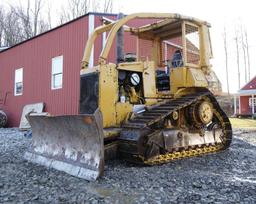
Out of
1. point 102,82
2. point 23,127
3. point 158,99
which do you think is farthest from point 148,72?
point 23,127

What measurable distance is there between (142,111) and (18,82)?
437 inches

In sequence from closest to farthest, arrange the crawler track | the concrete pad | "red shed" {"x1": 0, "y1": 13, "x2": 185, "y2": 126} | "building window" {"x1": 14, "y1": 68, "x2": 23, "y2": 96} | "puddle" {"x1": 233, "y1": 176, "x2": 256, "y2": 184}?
"puddle" {"x1": 233, "y1": 176, "x2": 256, "y2": 184} → the crawler track → "red shed" {"x1": 0, "y1": 13, "x2": 185, "y2": 126} → the concrete pad → "building window" {"x1": 14, "y1": 68, "x2": 23, "y2": 96}

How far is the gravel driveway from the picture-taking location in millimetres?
3648

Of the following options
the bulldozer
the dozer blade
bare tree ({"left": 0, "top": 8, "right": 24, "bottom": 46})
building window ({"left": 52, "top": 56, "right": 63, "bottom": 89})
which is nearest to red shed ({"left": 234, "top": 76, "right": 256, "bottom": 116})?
building window ({"left": 52, "top": 56, "right": 63, "bottom": 89})

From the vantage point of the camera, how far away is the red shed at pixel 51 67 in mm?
11328

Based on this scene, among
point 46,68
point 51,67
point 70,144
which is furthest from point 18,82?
point 70,144

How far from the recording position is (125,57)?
693 cm

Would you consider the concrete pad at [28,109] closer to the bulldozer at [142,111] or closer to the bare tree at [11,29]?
the bulldozer at [142,111]

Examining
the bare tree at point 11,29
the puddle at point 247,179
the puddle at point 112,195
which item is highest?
the bare tree at point 11,29

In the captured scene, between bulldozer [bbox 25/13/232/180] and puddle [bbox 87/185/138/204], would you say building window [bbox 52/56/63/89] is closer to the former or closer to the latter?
bulldozer [bbox 25/13/232/180]

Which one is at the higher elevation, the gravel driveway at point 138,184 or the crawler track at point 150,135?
the crawler track at point 150,135

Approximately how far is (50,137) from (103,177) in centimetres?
168

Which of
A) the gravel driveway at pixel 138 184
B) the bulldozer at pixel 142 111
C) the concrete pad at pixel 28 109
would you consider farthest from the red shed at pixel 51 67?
the gravel driveway at pixel 138 184

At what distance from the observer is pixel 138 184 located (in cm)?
425
